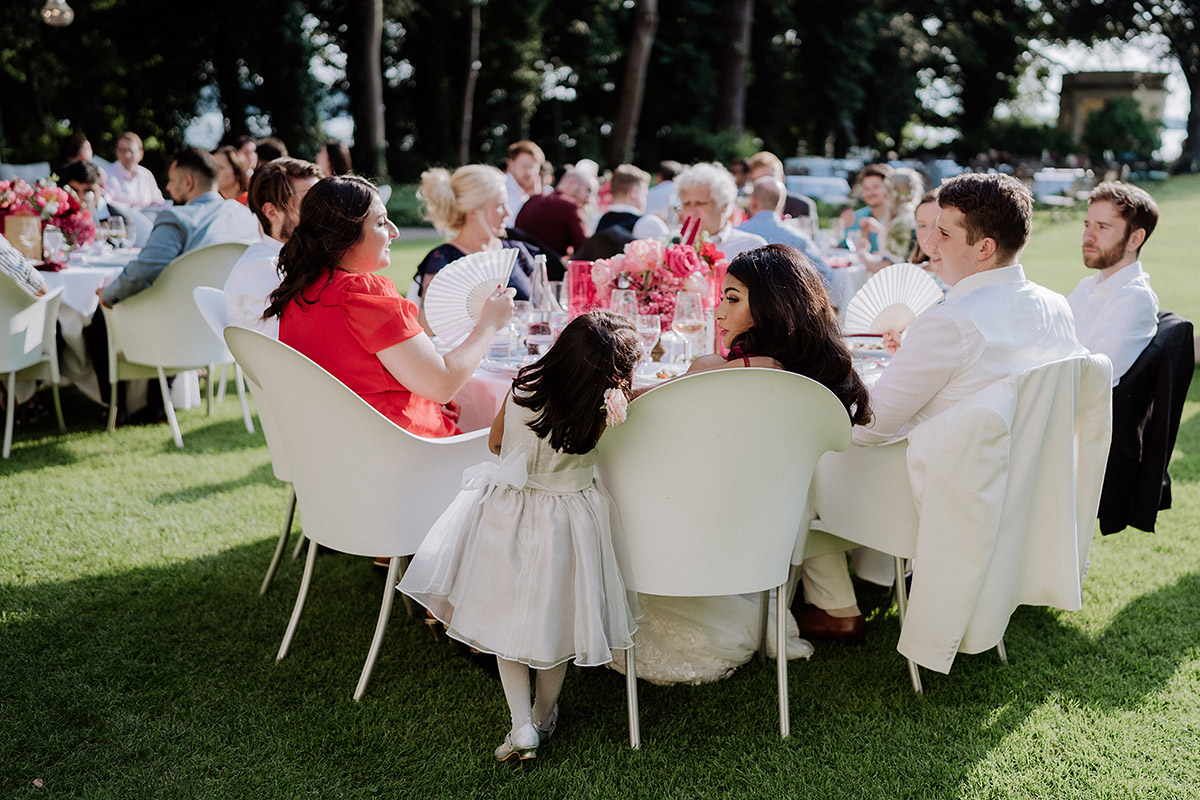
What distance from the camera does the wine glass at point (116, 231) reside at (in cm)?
607

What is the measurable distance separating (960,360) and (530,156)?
584cm

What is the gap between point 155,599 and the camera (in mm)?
3350

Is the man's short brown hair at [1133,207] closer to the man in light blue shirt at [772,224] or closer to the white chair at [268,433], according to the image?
the man in light blue shirt at [772,224]

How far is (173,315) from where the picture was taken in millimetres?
4691

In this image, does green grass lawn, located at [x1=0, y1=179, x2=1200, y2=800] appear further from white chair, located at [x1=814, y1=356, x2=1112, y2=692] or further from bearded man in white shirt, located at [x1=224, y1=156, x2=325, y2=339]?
bearded man in white shirt, located at [x1=224, y1=156, x2=325, y2=339]

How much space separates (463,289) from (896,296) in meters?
1.52

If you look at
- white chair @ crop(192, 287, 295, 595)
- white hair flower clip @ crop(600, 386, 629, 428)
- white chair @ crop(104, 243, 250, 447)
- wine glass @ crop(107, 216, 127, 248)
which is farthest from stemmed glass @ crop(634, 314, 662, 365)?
wine glass @ crop(107, 216, 127, 248)

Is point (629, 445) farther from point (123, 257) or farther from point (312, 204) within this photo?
point (123, 257)

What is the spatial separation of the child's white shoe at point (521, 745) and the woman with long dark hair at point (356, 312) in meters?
0.93

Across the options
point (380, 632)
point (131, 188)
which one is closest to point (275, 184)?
point (380, 632)

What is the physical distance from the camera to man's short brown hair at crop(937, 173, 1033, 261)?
8.43 ft

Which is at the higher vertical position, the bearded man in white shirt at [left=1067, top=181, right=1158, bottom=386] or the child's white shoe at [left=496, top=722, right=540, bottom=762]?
the bearded man in white shirt at [left=1067, top=181, right=1158, bottom=386]

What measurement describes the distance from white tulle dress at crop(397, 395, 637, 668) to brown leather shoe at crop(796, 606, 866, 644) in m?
0.91

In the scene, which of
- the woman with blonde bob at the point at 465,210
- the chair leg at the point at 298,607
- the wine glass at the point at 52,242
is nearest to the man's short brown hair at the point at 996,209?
the woman with blonde bob at the point at 465,210
